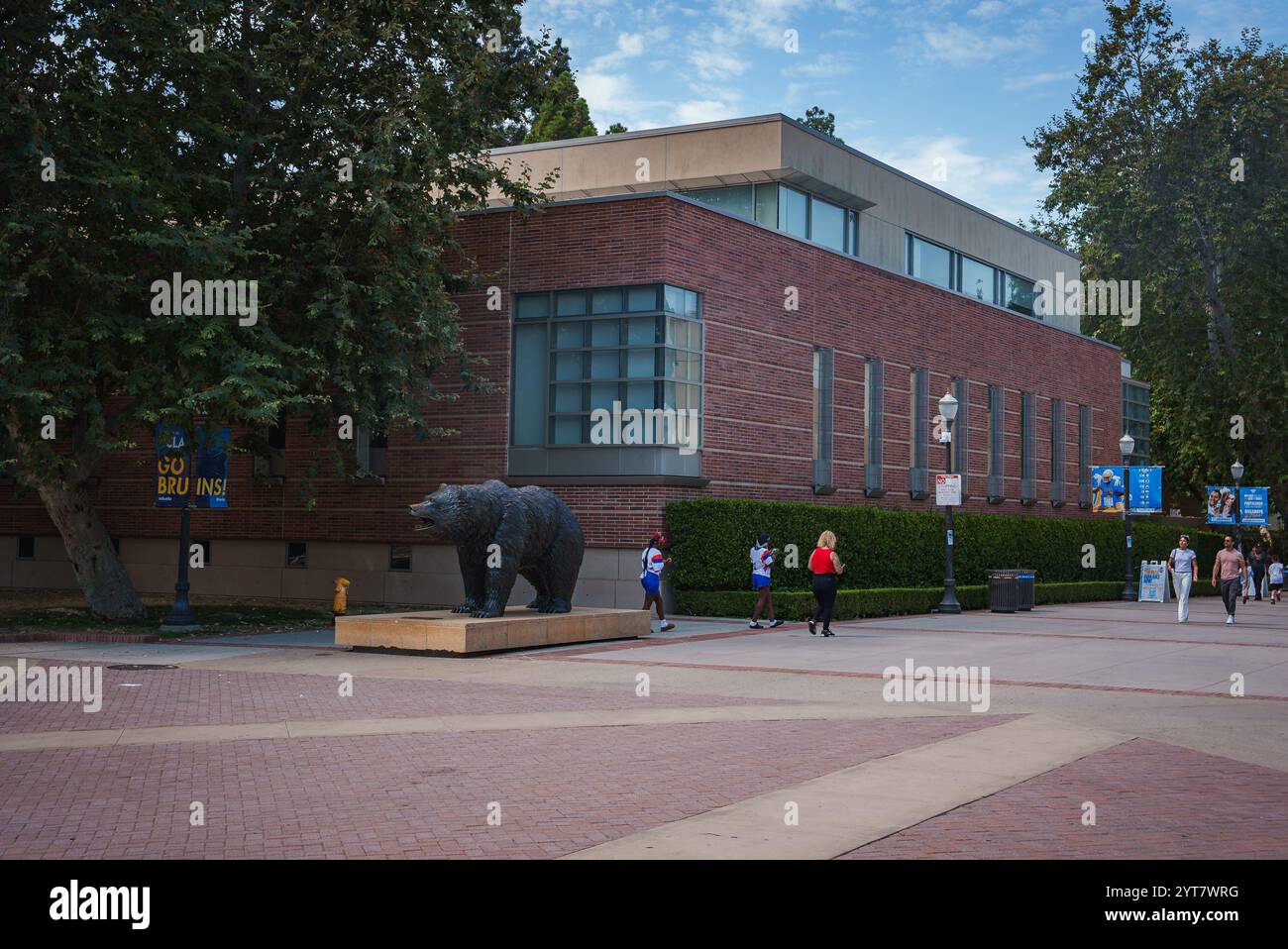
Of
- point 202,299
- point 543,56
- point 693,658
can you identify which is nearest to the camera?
point 693,658

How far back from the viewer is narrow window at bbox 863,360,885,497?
3484cm

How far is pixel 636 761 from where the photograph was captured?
405 inches

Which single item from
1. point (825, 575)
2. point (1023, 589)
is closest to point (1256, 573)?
point (1023, 589)

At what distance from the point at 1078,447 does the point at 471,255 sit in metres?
27.1

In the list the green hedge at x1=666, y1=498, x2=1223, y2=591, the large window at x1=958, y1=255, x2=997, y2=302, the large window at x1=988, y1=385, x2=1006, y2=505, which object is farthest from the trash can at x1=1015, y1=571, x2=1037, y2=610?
the large window at x1=958, y1=255, x2=997, y2=302

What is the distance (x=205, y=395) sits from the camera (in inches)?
796

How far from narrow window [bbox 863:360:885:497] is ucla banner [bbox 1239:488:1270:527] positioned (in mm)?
22816

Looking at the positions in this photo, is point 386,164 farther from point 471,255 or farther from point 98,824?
point 98,824

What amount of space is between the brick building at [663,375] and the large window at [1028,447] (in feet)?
4.40

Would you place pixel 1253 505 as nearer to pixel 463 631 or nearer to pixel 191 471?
pixel 463 631

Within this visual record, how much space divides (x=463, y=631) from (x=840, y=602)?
451 inches

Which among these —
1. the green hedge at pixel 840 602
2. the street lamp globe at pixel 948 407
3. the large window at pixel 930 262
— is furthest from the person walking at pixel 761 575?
the large window at pixel 930 262

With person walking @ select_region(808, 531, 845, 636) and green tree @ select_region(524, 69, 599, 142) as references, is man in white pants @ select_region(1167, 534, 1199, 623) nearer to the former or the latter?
person walking @ select_region(808, 531, 845, 636)

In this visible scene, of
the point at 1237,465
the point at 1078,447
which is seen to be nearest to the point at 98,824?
the point at 1078,447
